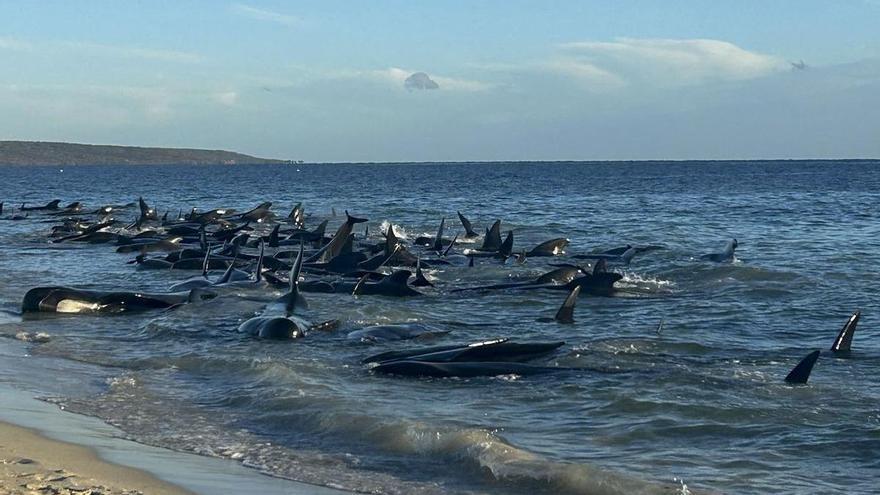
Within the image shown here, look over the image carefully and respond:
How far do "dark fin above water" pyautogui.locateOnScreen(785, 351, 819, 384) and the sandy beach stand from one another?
6.26 metres

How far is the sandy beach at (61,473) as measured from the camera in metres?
7.48

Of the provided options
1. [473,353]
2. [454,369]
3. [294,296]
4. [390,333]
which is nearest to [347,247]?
[294,296]

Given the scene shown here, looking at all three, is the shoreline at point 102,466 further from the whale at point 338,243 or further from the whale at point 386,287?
the whale at point 338,243

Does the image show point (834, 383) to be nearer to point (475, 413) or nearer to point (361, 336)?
point (475, 413)

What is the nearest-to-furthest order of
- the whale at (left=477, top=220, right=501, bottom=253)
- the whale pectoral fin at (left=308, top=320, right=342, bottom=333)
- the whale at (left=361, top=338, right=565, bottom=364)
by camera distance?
the whale at (left=361, top=338, right=565, bottom=364) → the whale pectoral fin at (left=308, top=320, right=342, bottom=333) → the whale at (left=477, top=220, right=501, bottom=253)

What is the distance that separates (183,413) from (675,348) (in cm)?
598

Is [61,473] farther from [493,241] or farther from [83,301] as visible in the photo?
[493,241]

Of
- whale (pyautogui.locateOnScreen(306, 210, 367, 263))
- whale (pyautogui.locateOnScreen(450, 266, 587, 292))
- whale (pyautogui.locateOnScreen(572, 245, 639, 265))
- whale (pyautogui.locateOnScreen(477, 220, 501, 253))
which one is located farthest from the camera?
whale (pyautogui.locateOnScreen(477, 220, 501, 253))

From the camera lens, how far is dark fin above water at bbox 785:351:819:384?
1149 centimetres

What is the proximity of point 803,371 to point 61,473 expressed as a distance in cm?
689

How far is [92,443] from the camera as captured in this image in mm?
9078

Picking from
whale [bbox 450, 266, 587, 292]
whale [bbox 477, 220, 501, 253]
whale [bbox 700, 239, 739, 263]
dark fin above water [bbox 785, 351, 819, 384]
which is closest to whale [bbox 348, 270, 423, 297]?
whale [bbox 450, 266, 587, 292]

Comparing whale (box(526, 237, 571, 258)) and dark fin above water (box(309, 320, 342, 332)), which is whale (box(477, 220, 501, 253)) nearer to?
whale (box(526, 237, 571, 258))

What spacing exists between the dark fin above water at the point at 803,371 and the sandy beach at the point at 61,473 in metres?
6.26
